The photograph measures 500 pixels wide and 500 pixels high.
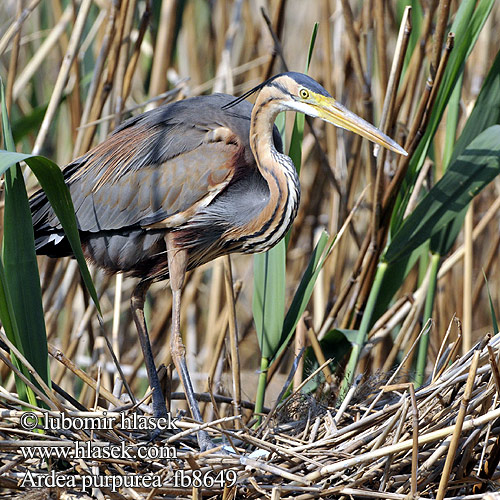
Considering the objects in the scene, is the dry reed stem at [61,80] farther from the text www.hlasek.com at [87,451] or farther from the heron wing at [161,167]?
the text www.hlasek.com at [87,451]

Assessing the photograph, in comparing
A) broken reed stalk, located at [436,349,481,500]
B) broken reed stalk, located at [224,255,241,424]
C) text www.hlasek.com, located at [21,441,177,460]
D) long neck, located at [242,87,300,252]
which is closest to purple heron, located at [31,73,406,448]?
long neck, located at [242,87,300,252]

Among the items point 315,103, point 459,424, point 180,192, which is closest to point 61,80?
point 180,192

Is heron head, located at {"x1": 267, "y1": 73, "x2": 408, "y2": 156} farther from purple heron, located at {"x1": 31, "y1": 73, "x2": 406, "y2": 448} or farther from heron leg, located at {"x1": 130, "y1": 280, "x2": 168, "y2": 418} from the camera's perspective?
heron leg, located at {"x1": 130, "y1": 280, "x2": 168, "y2": 418}

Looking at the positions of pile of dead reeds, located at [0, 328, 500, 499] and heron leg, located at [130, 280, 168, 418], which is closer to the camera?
pile of dead reeds, located at [0, 328, 500, 499]

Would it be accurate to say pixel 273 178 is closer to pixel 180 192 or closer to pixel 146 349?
pixel 180 192

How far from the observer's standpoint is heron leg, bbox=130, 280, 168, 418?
229 cm

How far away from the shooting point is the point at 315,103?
2111 mm

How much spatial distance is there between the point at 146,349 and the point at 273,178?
2.43 feet

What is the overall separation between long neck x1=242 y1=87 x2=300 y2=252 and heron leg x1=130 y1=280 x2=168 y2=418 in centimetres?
55

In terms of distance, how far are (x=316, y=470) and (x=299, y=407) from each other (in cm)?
43

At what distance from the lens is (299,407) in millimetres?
2125

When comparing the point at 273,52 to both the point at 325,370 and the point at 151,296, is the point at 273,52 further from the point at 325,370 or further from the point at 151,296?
the point at 151,296

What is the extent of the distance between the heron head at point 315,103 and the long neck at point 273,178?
9 centimetres

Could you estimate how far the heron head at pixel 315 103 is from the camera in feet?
6.78
